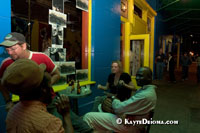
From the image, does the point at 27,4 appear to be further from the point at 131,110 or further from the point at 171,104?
the point at 171,104

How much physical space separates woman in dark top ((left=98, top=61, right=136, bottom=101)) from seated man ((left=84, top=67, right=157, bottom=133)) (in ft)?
2.80

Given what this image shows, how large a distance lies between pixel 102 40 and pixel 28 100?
388cm

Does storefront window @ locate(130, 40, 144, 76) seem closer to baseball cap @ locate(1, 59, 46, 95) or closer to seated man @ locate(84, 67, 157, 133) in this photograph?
seated man @ locate(84, 67, 157, 133)

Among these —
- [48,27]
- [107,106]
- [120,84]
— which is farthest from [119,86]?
[48,27]

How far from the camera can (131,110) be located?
1988 millimetres

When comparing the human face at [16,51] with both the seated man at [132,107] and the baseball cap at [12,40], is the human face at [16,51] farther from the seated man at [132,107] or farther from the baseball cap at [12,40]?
the seated man at [132,107]

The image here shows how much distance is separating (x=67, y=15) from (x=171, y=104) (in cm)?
430

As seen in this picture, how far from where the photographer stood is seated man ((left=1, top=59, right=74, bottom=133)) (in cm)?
98

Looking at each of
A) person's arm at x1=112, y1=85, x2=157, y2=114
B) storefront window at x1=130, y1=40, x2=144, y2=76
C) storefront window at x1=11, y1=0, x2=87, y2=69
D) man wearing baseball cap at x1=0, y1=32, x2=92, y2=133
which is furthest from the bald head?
storefront window at x1=130, y1=40, x2=144, y2=76

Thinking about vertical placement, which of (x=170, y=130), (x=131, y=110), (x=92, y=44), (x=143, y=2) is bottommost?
(x=170, y=130)

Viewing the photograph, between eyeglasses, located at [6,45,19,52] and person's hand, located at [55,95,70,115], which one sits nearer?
person's hand, located at [55,95,70,115]

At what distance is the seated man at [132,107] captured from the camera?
6.36 ft

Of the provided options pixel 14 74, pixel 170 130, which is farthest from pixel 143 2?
pixel 14 74

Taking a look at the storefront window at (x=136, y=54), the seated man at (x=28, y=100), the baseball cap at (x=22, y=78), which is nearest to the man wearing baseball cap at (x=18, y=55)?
the seated man at (x=28, y=100)
